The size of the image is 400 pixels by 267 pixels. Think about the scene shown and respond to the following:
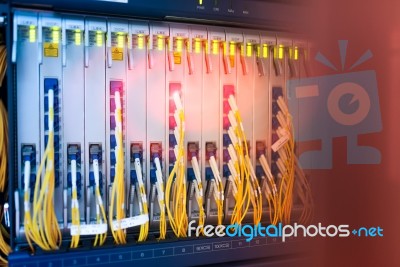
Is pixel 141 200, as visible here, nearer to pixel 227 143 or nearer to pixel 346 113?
pixel 227 143

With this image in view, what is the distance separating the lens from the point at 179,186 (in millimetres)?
1261

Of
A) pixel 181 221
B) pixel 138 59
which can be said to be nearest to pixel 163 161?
pixel 181 221

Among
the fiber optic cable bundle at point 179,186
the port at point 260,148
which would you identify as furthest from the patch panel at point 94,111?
the port at point 260,148

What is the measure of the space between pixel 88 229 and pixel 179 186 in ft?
1.05

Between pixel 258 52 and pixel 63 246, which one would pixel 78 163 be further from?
pixel 258 52

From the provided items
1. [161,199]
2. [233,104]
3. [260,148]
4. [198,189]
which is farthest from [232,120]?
[161,199]

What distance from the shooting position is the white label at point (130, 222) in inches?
46.7

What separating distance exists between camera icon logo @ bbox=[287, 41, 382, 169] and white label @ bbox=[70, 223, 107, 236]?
0.76 metres

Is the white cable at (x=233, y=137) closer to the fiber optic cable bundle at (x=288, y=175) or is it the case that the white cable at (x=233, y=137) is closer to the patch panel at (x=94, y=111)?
the fiber optic cable bundle at (x=288, y=175)

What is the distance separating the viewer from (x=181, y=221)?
49.6 inches

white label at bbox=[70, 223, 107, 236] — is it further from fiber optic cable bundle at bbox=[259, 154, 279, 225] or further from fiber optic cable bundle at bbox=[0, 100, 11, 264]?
fiber optic cable bundle at bbox=[259, 154, 279, 225]

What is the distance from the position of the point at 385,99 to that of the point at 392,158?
189mm

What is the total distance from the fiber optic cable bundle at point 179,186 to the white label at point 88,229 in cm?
22

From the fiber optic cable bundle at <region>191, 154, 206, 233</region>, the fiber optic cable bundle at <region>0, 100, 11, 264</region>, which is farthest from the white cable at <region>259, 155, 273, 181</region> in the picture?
the fiber optic cable bundle at <region>0, 100, 11, 264</region>
